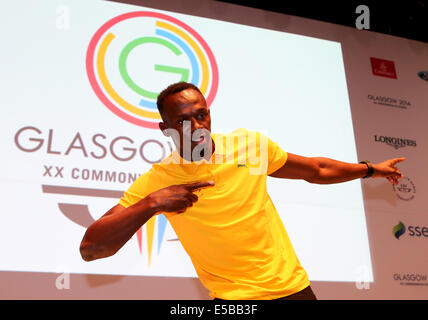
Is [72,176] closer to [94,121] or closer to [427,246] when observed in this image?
[94,121]

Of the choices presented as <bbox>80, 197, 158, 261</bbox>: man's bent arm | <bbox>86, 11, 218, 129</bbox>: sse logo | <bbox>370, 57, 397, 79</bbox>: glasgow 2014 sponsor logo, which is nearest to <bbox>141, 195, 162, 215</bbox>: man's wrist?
<bbox>80, 197, 158, 261</bbox>: man's bent arm

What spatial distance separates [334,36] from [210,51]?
1.27 m

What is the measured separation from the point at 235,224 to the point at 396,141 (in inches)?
95.9

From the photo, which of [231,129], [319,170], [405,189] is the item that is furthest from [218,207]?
[405,189]

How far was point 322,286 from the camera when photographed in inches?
110

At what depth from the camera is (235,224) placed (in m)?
1.59

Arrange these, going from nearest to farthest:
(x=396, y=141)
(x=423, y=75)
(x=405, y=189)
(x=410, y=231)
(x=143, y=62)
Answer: (x=143, y=62), (x=410, y=231), (x=405, y=189), (x=396, y=141), (x=423, y=75)

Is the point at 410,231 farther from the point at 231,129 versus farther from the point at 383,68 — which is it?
the point at 231,129

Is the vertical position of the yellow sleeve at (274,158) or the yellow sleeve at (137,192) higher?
the yellow sleeve at (274,158)

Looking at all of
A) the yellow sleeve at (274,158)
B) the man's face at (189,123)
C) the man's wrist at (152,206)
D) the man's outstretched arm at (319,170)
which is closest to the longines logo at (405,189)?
the man's outstretched arm at (319,170)

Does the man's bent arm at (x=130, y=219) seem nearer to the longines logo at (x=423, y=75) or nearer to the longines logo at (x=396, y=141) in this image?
the longines logo at (x=396, y=141)

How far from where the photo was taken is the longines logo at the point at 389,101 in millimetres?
3596

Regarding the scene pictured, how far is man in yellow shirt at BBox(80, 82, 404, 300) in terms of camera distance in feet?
4.65
